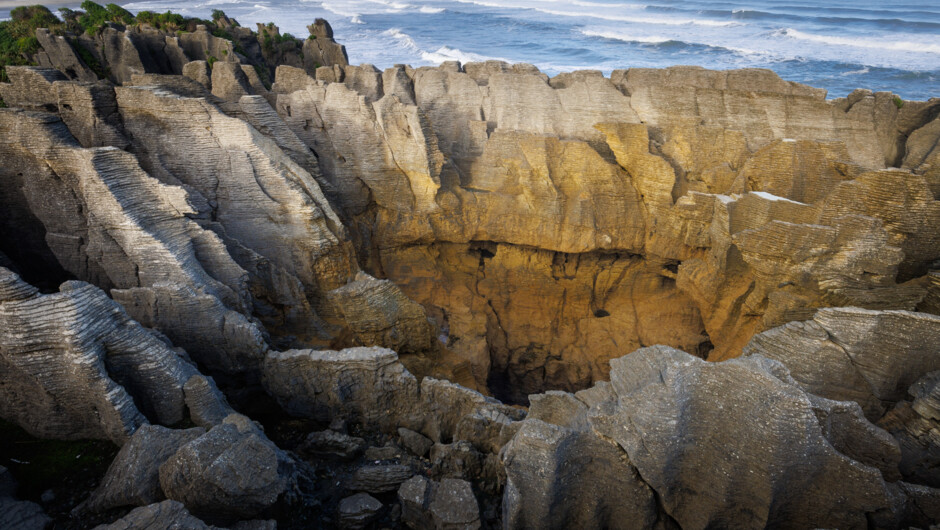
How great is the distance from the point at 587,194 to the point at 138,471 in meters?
10.7

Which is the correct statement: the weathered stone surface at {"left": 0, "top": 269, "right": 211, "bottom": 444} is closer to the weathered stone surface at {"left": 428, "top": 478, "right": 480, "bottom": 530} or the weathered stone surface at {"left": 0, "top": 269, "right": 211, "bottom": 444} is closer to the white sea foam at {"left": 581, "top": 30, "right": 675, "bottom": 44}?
the weathered stone surface at {"left": 428, "top": 478, "right": 480, "bottom": 530}

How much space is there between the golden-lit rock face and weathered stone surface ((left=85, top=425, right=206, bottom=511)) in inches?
301

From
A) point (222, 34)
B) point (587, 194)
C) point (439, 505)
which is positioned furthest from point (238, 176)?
point (222, 34)

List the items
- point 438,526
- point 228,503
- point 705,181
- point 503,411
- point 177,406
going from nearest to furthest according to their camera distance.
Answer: point 228,503
point 438,526
point 177,406
point 503,411
point 705,181

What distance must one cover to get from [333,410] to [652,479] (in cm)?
487

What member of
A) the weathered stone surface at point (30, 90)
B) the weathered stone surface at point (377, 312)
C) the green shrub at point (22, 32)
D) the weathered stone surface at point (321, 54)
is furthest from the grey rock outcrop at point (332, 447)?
the weathered stone surface at point (321, 54)

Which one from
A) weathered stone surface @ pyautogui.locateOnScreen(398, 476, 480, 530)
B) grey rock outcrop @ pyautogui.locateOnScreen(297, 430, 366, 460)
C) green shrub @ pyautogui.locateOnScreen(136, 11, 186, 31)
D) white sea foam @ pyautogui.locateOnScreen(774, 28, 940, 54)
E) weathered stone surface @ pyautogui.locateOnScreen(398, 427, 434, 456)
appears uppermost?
green shrub @ pyautogui.locateOnScreen(136, 11, 186, 31)

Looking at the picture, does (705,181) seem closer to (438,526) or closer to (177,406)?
(438,526)

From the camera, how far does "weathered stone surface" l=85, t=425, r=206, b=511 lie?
214 inches

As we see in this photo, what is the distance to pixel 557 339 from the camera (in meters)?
14.8

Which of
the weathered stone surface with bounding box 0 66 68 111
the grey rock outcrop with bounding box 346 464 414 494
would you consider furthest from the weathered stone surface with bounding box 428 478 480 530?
the weathered stone surface with bounding box 0 66 68 111

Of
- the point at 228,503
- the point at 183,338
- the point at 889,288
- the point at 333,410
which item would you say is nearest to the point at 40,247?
the point at 183,338

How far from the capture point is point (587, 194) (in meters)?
12.9

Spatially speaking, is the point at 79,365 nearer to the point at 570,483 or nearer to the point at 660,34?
the point at 570,483
